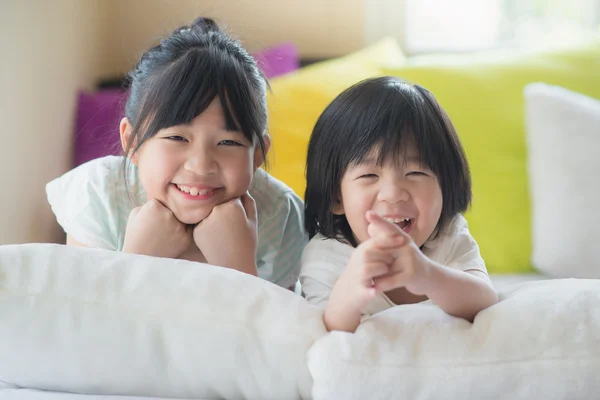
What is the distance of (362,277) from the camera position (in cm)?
76

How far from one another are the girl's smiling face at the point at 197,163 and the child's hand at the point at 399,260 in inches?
15.5

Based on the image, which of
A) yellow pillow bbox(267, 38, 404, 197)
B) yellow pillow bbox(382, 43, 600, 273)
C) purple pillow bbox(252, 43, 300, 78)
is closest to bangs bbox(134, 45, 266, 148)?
yellow pillow bbox(267, 38, 404, 197)

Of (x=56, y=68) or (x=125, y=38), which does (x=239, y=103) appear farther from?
(x=125, y=38)

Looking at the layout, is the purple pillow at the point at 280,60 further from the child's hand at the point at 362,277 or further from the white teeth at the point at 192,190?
the child's hand at the point at 362,277

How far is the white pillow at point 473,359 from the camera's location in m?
0.69

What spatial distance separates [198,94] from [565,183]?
97 cm

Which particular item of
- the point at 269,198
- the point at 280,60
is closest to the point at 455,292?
the point at 269,198

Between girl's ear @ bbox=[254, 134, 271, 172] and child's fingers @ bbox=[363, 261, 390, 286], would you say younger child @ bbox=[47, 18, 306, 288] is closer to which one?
girl's ear @ bbox=[254, 134, 271, 172]

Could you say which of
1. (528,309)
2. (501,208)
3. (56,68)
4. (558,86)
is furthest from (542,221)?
(56,68)

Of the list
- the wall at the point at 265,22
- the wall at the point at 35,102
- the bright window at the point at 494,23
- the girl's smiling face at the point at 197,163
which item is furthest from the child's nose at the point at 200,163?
the bright window at the point at 494,23

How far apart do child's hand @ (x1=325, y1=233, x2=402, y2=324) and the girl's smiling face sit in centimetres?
38

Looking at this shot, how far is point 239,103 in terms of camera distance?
110 cm

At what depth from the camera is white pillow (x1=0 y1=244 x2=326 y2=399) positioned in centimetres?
73

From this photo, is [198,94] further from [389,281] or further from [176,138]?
[389,281]
